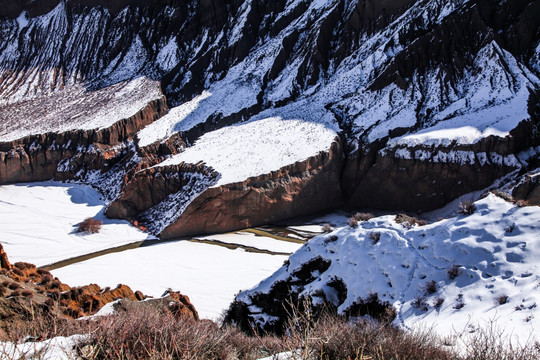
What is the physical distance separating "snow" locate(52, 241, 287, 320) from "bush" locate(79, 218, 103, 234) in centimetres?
389

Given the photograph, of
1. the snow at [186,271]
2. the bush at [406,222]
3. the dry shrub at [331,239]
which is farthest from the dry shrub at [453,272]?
the snow at [186,271]

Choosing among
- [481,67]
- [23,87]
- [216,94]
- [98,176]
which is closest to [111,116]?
[98,176]

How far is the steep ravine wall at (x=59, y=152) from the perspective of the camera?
3319cm

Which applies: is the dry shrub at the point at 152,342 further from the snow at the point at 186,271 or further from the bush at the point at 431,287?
the snow at the point at 186,271

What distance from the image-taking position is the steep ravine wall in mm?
33188

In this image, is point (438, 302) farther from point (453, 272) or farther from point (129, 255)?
point (129, 255)

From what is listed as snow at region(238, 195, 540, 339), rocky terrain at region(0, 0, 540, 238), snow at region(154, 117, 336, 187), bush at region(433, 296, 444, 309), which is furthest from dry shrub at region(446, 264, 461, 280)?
snow at region(154, 117, 336, 187)

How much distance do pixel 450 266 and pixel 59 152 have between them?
1379 inches

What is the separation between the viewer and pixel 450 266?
8.06 metres

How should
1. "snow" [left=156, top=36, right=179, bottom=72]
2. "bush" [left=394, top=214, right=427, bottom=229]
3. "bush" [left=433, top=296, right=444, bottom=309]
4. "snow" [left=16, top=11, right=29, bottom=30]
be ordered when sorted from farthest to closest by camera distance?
1. "snow" [left=16, top=11, right=29, bottom=30]
2. "snow" [left=156, top=36, right=179, bottom=72]
3. "bush" [left=394, top=214, right=427, bottom=229]
4. "bush" [left=433, top=296, right=444, bottom=309]

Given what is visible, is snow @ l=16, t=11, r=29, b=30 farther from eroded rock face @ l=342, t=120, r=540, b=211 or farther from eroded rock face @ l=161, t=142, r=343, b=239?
eroded rock face @ l=342, t=120, r=540, b=211

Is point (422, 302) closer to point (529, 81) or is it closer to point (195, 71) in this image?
point (529, 81)

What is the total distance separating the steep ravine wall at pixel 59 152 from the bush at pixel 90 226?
1108cm

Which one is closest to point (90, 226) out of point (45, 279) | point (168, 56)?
point (45, 279)
